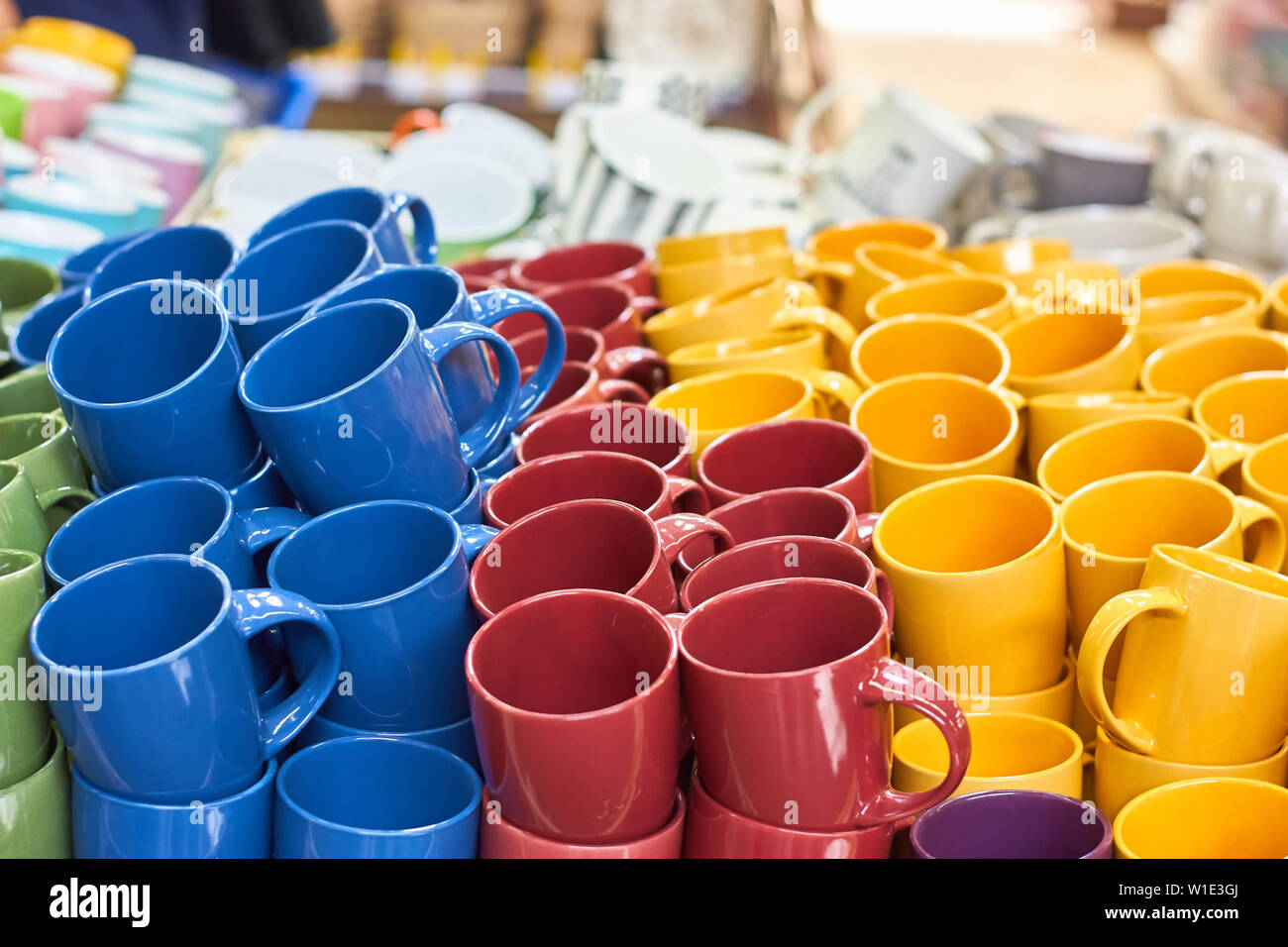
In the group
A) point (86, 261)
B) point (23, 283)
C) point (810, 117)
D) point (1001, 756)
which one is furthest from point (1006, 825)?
point (810, 117)

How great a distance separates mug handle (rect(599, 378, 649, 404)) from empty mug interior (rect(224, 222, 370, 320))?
10.2 inches

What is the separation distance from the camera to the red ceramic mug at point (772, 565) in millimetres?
883

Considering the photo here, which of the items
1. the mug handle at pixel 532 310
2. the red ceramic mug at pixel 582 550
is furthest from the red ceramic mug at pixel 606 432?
the red ceramic mug at pixel 582 550

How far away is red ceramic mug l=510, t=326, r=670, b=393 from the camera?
123cm

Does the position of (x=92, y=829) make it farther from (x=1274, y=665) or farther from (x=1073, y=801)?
(x=1274, y=665)

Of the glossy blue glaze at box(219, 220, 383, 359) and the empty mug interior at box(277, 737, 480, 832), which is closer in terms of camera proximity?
the empty mug interior at box(277, 737, 480, 832)

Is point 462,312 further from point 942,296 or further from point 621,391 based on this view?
point 942,296

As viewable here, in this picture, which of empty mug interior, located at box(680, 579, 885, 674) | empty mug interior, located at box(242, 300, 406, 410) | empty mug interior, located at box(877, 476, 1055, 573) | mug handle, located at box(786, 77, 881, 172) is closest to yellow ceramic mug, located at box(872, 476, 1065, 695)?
empty mug interior, located at box(877, 476, 1055, 573)

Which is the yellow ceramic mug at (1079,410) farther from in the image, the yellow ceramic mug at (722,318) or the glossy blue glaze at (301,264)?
the glossy blue glaze at (301,264)

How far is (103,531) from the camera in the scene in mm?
938

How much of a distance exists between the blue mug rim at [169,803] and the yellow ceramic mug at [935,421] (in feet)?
1.88

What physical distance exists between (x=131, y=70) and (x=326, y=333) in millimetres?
1723

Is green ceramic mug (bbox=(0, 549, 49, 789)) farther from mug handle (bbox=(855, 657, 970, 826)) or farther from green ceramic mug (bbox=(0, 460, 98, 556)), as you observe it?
mug handle (bbox=(855, 657, 970, 826))
